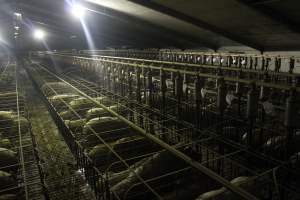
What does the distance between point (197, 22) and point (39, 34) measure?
32.2 metres

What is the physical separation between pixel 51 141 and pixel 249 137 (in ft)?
21.7

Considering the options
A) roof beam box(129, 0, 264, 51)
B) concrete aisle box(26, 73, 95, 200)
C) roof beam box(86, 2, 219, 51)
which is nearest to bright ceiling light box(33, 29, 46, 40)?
roof beam box(86, 2, 219, 51)

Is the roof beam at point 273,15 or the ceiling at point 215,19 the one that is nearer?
the roof beam at point 273,15

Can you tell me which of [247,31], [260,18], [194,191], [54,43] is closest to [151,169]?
[194,191]

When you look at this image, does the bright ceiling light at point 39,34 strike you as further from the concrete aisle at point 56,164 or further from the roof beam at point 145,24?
the concrete aisle at point 56,164

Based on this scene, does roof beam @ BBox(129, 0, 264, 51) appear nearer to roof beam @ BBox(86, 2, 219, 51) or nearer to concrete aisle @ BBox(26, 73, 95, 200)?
roof beam @ BBox(86, 2, 219, 51)

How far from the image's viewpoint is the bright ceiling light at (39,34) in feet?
123

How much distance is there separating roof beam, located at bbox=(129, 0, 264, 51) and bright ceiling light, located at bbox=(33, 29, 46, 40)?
1199 inches

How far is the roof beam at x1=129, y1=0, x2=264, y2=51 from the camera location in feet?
36.1

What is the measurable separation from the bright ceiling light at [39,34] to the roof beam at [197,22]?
100.0 feet

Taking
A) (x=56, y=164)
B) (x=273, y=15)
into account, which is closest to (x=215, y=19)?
(x=273, y=15)

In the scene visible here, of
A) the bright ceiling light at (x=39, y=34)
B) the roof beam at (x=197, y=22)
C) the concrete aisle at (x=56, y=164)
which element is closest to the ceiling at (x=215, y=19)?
the roof beam at (x=197, y=22)

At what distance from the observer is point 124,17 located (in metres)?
15.0

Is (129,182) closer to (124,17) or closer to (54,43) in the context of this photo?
(124,17)
